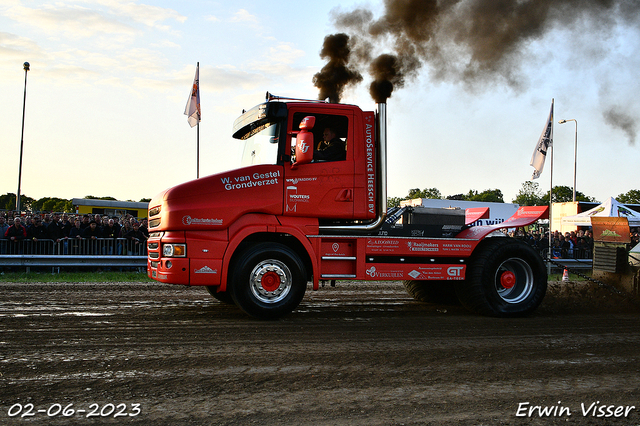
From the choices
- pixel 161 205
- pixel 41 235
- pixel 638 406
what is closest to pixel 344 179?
pixel 161 205

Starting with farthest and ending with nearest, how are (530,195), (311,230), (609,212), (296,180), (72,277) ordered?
(530,195)
(609,212)
(72,277)
(311,230)
(296,180)

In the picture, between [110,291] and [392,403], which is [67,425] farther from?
[110,291]

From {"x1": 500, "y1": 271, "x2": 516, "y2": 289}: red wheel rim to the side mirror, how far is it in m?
3.60

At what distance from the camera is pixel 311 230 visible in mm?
7715

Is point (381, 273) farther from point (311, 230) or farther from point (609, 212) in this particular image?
point (609, 212)

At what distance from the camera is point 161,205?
7.48 meters

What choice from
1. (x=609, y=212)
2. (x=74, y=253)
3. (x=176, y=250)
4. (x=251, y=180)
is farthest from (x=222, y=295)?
(x=609, y=212)

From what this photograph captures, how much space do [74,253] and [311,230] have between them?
31.9 ft

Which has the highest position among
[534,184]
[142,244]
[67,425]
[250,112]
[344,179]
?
[534,184]

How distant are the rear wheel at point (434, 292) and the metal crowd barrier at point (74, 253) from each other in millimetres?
7947

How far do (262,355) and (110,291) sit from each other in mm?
6369

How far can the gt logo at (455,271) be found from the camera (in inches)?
327

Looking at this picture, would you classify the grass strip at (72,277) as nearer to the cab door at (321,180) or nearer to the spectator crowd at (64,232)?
the spectator crowd at (64,232)

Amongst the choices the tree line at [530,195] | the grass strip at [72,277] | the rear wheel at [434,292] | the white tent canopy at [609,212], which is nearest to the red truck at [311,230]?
the rear wheel at [434,292]
